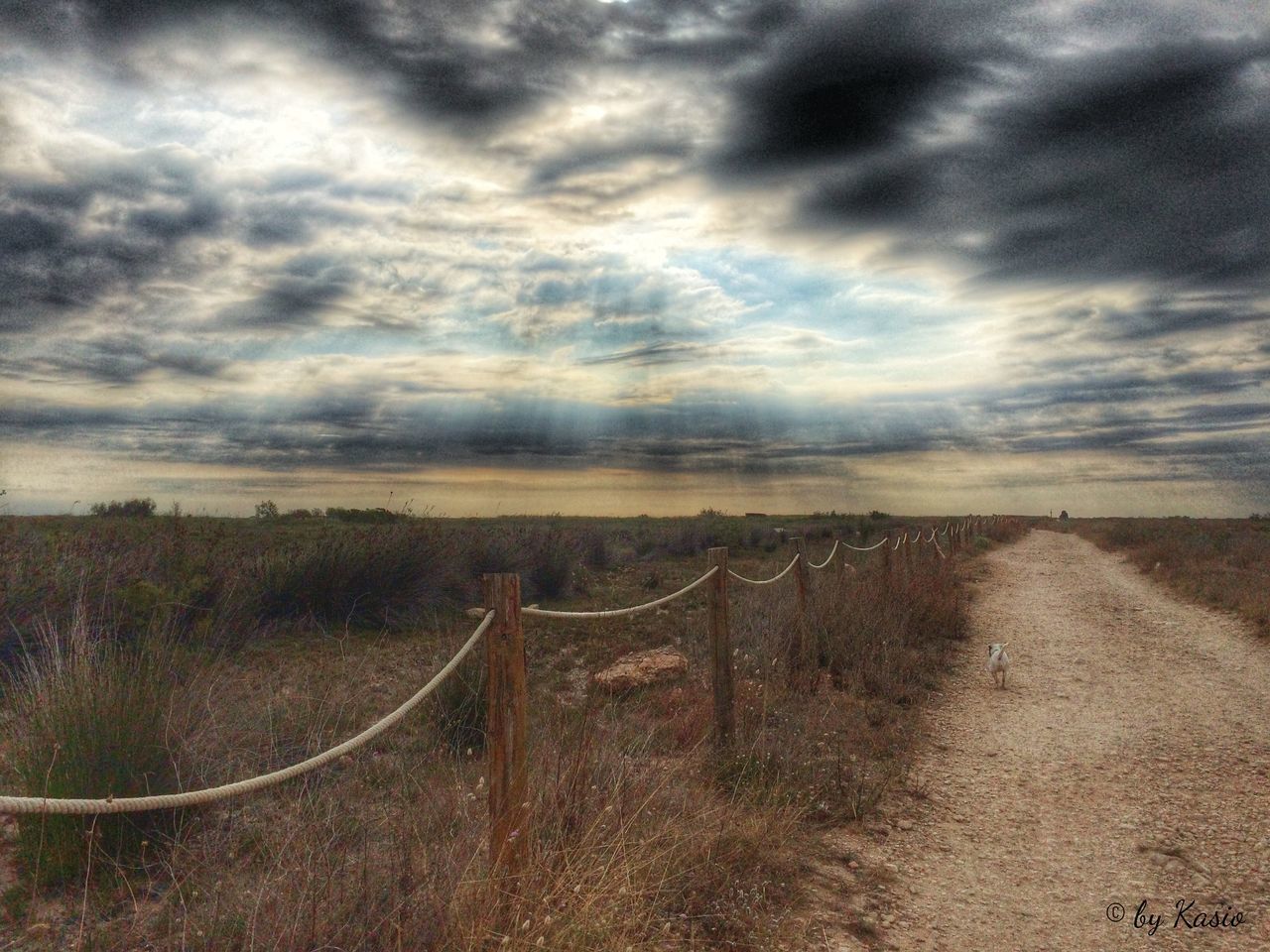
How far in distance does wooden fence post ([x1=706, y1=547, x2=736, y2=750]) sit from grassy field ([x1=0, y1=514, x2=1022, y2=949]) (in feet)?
0.58

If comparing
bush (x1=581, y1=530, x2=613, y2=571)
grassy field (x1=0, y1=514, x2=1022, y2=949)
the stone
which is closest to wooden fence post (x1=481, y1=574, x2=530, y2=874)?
grassy field (x1=0, y1=514, x2=1022, y2=949)

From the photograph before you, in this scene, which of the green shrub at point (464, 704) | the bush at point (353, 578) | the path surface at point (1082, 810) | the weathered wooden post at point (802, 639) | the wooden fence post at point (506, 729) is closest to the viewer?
the wooden fence post at point (506, 729)

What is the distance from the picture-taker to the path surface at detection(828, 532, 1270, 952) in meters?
4.08

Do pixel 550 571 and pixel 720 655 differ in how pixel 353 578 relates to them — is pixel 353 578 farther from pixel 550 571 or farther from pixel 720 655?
pixel 720 655

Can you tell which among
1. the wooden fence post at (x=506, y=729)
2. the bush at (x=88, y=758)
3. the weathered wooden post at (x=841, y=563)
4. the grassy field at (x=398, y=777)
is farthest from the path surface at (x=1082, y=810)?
the bush at (x=88, y=758)

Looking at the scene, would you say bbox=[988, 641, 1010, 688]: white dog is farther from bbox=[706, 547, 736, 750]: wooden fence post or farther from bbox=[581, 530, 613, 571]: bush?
bbox=[581, 530, 613, 571]: bush

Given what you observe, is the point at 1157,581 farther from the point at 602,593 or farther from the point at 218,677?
the point at 218,677

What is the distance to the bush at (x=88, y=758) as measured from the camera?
163 inches

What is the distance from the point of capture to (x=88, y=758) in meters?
4.23

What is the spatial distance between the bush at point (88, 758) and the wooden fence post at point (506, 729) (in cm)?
206

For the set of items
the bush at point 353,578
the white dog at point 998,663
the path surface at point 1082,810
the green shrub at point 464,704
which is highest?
the bush at point 353,578

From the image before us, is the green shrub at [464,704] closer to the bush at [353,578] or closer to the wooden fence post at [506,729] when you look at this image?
the wooden fence post at [506,729]

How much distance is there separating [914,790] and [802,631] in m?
2.59

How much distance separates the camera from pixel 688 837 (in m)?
4.02
